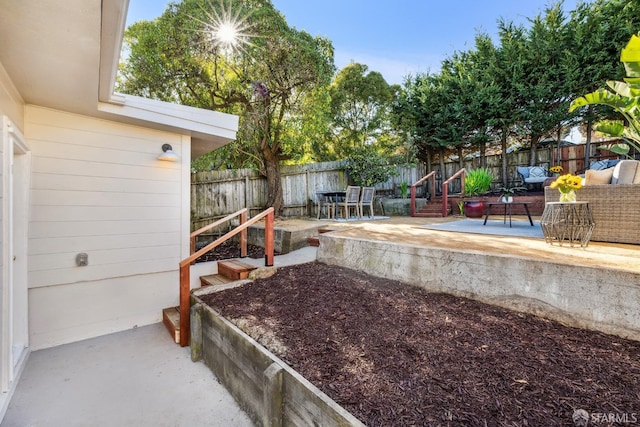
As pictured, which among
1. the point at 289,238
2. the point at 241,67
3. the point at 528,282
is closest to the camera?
the point at 528,282

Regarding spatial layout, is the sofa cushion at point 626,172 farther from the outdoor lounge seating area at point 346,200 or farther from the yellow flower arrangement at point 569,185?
the outdoor lounge seating area at point 346,200

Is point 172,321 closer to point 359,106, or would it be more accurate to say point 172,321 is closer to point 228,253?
point 228,253

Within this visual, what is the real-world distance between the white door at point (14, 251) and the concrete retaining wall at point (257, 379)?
55.9 inches

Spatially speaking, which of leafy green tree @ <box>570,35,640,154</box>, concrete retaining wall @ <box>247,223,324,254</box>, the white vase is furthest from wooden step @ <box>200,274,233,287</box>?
leafy green tree @ <box>570,35,640,154</box>

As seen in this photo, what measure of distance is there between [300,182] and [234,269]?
5.18 m

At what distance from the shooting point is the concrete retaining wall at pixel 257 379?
149cm

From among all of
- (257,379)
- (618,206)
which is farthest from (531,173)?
(257,379)

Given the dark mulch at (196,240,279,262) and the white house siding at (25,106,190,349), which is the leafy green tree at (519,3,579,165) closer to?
the dark mulch at (196,240,279,262)

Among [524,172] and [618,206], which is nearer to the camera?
[618,206]

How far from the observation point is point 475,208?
6.41m

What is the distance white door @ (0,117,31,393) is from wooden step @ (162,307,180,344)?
1356 millimetres

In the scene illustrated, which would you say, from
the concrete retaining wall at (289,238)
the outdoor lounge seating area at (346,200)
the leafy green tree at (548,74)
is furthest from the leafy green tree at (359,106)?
the concrete retaining wall at (289,238)

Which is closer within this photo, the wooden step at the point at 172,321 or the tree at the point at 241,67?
the wooden step at the point at 172,321

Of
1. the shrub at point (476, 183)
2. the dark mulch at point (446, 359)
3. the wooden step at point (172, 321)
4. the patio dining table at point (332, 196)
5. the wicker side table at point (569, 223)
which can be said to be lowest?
the wooden step at point (172, 321)
